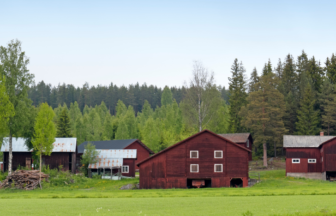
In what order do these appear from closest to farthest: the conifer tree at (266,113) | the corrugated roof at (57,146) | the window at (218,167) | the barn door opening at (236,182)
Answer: the window at (218,167)
the barn door opening at (236,182)
the corrugated roof at (57,146)
the conifer tree at (266,113)

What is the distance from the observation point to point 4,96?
159ft

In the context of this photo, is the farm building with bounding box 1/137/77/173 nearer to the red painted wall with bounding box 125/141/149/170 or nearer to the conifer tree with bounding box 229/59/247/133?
the red painted wall with bounding box 125/141/149/170

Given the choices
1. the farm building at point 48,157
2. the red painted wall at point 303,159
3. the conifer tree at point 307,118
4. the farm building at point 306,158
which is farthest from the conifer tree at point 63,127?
the conifer tree at point 307,118

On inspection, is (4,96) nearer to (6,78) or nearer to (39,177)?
(6,78)

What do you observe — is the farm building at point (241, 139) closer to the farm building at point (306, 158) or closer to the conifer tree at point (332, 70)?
the farm building at point (306, 158)

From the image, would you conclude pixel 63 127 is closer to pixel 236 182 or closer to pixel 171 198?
pixel 236 182

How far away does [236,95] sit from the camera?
92500mm

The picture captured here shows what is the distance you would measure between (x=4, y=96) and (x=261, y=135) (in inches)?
1816

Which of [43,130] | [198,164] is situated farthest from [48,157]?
[198,164]

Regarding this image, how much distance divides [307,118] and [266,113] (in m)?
12.7

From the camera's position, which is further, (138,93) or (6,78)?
(138,93)

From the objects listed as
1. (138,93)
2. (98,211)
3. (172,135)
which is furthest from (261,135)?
(138,93)

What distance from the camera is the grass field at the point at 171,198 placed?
23016mm

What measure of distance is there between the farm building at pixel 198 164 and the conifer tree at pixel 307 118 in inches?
1314
